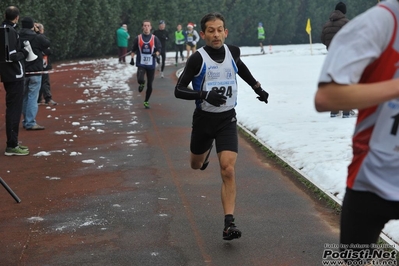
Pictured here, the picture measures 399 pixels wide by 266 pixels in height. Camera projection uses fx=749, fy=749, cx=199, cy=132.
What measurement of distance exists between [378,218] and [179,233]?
12.8 ft

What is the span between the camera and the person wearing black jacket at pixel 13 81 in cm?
1090

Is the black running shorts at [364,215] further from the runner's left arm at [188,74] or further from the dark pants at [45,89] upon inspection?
the dark pants at [45,89]

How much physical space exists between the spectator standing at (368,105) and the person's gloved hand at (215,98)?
3.16m

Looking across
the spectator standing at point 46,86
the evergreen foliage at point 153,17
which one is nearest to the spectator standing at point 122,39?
the evergreen foliage at point 153,17

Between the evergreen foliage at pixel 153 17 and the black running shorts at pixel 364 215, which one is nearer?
the black running shorts at pixel 364 215

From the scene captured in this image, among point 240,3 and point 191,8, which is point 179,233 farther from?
point 240,3

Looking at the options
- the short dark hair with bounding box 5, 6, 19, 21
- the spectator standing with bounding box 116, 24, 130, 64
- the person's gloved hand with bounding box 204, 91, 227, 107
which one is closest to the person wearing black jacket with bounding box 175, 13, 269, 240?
the person's gloved hand with bounding box 204, 91, 227, 107

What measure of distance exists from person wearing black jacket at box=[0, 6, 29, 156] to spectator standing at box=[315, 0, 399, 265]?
28.2ft

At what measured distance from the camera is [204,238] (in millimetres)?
6527

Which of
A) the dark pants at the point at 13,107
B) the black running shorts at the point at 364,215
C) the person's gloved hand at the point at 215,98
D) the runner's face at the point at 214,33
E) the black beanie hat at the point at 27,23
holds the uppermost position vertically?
the runner's face at the point at 214,33

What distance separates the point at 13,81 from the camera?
434 inches

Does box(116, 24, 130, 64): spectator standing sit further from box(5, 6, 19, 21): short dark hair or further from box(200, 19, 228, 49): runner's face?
box(200, 19, 228, 49): runner's face

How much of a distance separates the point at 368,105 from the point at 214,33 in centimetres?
390

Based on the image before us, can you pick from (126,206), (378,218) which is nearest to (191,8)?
(126,206)
